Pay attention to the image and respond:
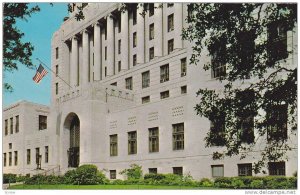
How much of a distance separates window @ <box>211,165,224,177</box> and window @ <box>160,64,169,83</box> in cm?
1507

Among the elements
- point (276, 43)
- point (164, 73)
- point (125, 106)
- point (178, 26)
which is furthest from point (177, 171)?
point (276, 43)

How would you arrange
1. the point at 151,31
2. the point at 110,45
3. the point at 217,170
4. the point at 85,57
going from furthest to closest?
the point at 85,57
the point at 110,45
the point at 151,31
the point at 217,170

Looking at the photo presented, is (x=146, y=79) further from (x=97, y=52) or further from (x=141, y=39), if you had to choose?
(x=97, y=52)

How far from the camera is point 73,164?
1843 inches

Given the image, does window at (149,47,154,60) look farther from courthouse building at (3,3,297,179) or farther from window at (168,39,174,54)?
window at (168,39,174,54)

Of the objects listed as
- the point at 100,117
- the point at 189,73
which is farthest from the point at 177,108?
the point at 100,117

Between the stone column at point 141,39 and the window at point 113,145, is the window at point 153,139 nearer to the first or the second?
the window at point 113,145

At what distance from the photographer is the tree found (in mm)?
21688

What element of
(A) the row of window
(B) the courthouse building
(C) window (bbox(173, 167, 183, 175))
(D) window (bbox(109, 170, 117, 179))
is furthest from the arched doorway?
(C) window (bbox(173, 167, 183, 175))

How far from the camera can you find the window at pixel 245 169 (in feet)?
102

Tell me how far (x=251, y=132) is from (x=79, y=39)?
152ft

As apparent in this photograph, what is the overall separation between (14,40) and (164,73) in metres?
26.0

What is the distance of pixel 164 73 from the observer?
155 ft

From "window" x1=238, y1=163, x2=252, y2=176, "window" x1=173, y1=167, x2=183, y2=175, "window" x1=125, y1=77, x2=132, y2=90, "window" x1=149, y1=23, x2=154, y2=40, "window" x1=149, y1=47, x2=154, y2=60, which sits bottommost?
"window" x1=173, y1=167, x2=183, y2=175
